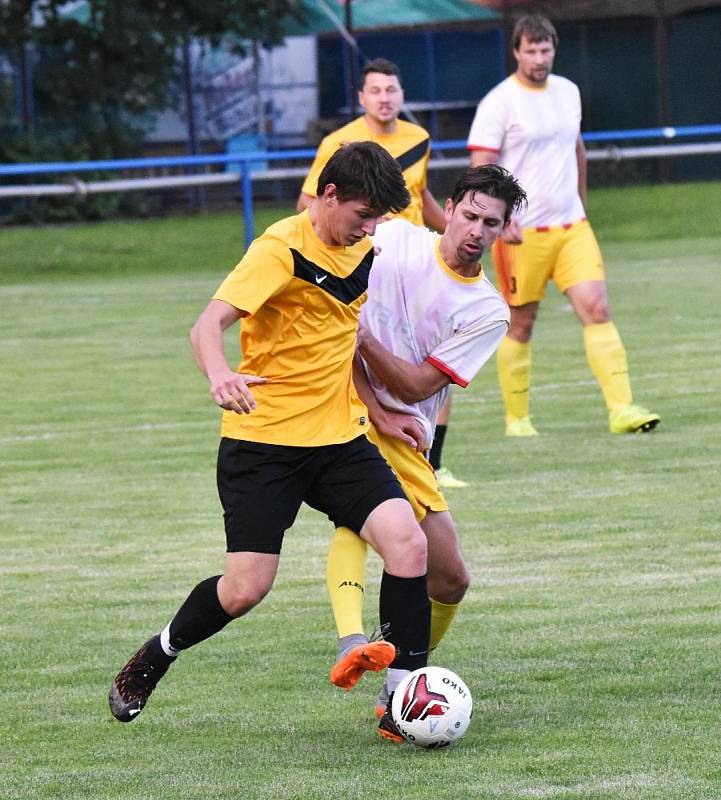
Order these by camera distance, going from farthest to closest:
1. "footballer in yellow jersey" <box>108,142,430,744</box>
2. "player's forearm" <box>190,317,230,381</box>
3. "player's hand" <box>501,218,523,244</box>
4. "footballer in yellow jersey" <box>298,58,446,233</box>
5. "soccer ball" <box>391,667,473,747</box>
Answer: "footballer in yellow jersey" <box>298,58,446,233</box>, "player's hand" <box>501,218,523,244</box>, "footballer in yellow jersey" <box>108,142,430,744</box>, "soccer ball" <box>391,667,473,747</box>, "player's forearm" <box>190,317,230,381</box>

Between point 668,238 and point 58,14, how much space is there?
31.7 feet

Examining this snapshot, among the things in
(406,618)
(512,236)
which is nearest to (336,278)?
(406,618)

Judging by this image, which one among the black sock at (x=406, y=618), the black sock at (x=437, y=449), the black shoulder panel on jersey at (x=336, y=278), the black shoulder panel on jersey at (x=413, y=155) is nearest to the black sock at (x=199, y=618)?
the black sock at (x=406, y=618)

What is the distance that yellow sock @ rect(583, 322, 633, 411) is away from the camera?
34.1 ft

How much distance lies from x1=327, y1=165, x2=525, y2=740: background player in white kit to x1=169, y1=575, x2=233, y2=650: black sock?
26.0 inches

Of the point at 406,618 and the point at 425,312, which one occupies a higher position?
the point at 425,312

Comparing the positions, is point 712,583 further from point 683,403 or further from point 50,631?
point 683,403

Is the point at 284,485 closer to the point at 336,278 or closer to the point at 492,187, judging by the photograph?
the point at 336,278

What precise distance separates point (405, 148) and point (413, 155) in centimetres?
6

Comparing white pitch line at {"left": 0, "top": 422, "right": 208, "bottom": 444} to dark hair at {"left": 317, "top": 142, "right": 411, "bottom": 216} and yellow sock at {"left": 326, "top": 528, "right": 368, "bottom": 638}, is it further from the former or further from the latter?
dark hair at {"left": 317, "top": 142, "right": 411, "bottom": 216}

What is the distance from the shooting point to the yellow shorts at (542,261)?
34.1 ft

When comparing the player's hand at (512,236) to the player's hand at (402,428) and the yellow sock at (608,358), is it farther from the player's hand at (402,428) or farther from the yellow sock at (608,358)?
the player's hand at (402,428)

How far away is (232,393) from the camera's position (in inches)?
183

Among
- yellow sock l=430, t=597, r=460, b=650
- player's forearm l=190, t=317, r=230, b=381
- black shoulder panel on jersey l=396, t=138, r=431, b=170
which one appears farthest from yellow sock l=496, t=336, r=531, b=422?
player's forearm l=190, t=317, r=230, b=381
